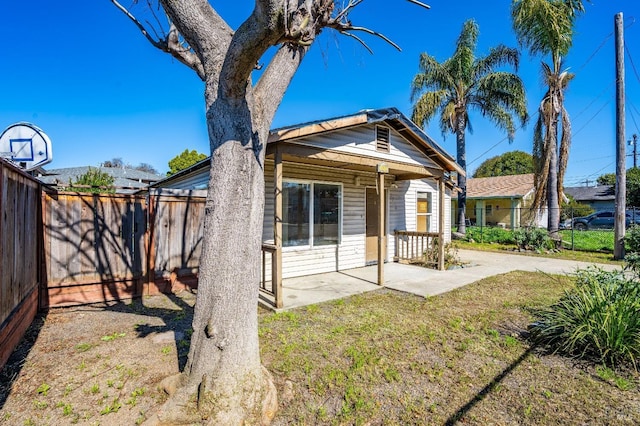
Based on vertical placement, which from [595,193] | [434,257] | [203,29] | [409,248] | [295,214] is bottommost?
[434,257]

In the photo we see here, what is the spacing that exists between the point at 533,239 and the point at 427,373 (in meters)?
11.4

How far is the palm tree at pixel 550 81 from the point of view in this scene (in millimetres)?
11828

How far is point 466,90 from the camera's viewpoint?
54.7 ft

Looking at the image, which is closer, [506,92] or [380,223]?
[380,223]

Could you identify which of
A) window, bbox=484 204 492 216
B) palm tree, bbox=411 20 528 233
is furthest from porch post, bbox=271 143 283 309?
window, bbox=484 204 492 216

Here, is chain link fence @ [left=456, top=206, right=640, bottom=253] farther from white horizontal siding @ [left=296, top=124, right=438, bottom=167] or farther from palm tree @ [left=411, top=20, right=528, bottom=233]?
white horizontal siding @ [left=296, top=124, right=438, bottom=167]

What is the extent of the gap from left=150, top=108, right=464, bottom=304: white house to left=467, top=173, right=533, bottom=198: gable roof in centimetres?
1713

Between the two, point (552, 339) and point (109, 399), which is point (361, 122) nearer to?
point (552, 339)

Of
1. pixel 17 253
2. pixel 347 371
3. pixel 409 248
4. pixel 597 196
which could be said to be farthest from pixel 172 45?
pixel 597 196

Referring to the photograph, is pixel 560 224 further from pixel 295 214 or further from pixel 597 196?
pixel 295 214

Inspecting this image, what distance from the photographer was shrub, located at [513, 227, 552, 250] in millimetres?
12109

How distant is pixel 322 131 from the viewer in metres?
5.60

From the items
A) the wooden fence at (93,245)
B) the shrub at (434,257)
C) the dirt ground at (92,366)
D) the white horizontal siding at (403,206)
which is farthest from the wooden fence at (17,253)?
the shrub at (434,257)

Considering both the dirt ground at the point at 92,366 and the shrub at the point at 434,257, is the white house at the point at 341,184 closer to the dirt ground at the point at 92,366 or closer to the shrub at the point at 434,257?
the shrub at the point at 434,257
